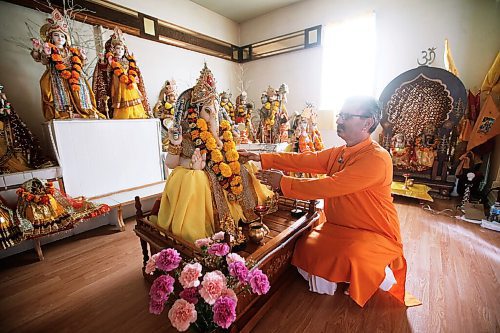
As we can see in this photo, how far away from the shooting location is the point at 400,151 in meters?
4.02

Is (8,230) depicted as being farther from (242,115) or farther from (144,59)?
(242,115)

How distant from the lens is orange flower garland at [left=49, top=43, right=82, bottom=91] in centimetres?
246

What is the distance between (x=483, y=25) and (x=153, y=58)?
5544mm

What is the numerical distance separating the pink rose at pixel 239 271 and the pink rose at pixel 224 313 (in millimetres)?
114

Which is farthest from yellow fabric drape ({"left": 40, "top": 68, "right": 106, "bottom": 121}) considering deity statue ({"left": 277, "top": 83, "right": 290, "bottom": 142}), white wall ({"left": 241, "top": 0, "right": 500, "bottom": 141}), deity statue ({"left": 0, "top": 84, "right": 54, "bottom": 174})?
white wall ({"left": 241, "top": 0, "right": 500, "bottom": 141})

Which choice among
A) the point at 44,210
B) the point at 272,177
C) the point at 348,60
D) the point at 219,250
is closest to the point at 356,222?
the point at 272,177

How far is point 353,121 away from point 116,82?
3079 millimetres

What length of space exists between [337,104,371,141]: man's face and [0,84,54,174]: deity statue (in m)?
3.02

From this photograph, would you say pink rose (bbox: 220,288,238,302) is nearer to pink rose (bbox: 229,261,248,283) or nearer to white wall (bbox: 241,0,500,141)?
pink rose (bbox: 229,261,248,283)

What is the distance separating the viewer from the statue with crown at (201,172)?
5.52 ft

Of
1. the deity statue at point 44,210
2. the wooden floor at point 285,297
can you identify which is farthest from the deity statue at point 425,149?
the deity statue at point 44,210

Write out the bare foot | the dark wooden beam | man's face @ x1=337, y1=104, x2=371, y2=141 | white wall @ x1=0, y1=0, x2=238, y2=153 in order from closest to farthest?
man's face @ x1=337, y1=104, x2=371, y2=141, the bare foot, white wall @ x1=0, y1=0, x2=238, y2=153, the dark wooden beam

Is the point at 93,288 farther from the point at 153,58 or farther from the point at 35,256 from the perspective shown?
the point at 153,58

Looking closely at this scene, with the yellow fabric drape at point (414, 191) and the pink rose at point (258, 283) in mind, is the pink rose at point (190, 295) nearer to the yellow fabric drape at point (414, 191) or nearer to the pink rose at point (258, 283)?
the pink rose at point (258, 283)
